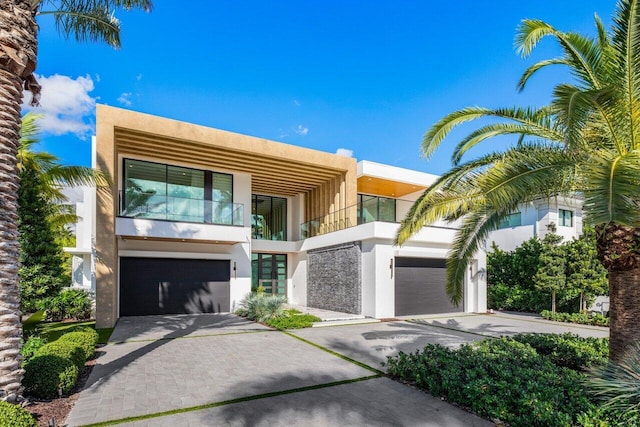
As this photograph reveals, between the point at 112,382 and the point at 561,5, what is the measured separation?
1267 cm

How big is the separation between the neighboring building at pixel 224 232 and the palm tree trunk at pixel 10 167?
25.1 ft

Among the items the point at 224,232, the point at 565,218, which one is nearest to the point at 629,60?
the point at 224,232

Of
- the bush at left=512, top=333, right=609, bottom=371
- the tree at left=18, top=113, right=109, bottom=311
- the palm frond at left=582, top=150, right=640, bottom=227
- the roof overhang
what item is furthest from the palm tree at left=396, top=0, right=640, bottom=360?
the tree at left=18, top=113, right=109, bottom=311

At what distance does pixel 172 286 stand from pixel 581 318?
17294 millimetres

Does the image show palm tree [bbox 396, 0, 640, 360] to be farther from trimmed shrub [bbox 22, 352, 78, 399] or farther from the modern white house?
the modern white house

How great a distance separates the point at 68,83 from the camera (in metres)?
22.0

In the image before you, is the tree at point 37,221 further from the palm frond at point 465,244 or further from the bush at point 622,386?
the bush at point 622,386

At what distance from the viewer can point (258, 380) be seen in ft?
21.7

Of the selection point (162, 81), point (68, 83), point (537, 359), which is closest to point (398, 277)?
point (537, 359)

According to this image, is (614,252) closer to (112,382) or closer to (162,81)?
(112,382)

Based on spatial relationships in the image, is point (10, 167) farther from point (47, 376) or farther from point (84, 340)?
point (84, 340)

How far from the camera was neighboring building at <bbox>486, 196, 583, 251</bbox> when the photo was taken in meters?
20.8

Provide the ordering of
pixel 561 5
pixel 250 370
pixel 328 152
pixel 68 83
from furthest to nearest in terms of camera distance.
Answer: pixel 68 83
pixel 328 152
pixel 561 5
pixel 250 370

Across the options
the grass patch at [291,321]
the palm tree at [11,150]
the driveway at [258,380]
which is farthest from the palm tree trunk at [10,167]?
the grass patch at [291,321]
